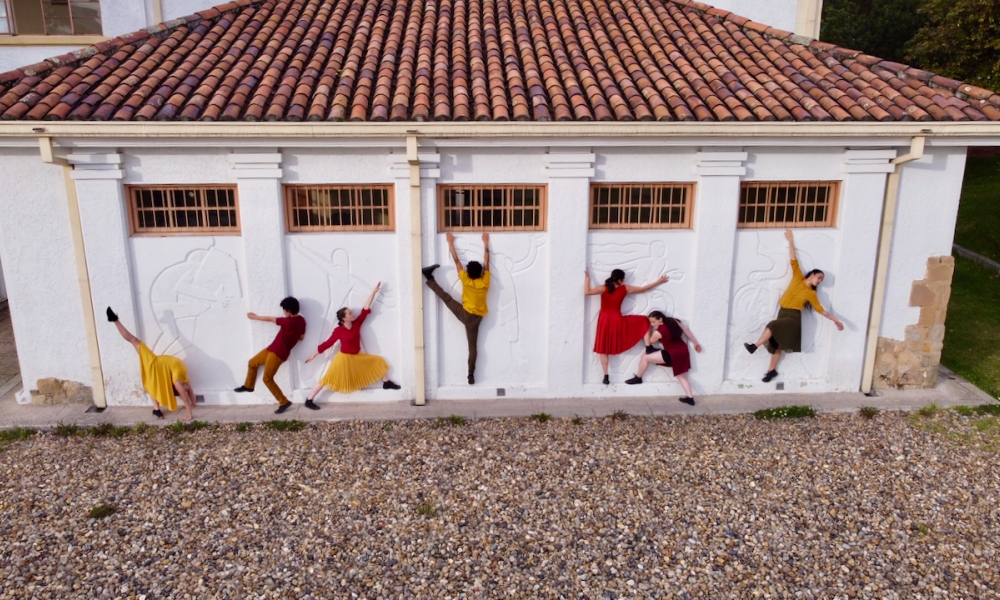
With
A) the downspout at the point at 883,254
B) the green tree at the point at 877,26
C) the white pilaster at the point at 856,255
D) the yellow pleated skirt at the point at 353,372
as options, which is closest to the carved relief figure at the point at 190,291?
the yellow pleated skirt at the point at 353,372

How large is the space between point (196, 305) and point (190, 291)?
0.55ft

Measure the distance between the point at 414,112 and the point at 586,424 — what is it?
3799 mm

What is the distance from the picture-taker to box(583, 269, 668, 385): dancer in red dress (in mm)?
7273

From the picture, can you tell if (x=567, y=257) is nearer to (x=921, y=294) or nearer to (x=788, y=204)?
(x=788, y=204)

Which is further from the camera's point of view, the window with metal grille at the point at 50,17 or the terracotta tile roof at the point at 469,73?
the window with metal grille at the point at 50,17

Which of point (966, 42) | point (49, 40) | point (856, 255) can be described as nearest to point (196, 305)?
point (49, 40)

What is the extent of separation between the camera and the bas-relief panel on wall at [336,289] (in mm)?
7133

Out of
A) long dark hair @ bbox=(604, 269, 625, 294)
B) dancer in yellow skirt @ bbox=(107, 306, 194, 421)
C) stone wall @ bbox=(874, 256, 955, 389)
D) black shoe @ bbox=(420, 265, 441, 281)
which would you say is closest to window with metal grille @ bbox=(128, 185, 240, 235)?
dancer in yellow skirt @ bbox=(107, 306, 194, 421)

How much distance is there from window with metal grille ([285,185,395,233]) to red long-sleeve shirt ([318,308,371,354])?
98 cm

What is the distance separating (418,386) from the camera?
7.48 m

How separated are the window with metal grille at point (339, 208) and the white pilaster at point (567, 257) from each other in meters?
1.83

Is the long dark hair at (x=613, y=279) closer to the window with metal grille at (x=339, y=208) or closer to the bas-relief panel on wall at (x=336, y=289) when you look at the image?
the bas-relief panel on wall at (x=336, y=289)

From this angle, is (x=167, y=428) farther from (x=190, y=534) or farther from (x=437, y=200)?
(x=437, y=200)

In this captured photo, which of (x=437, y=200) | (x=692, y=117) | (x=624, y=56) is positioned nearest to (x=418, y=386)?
(x=437, y=200)
